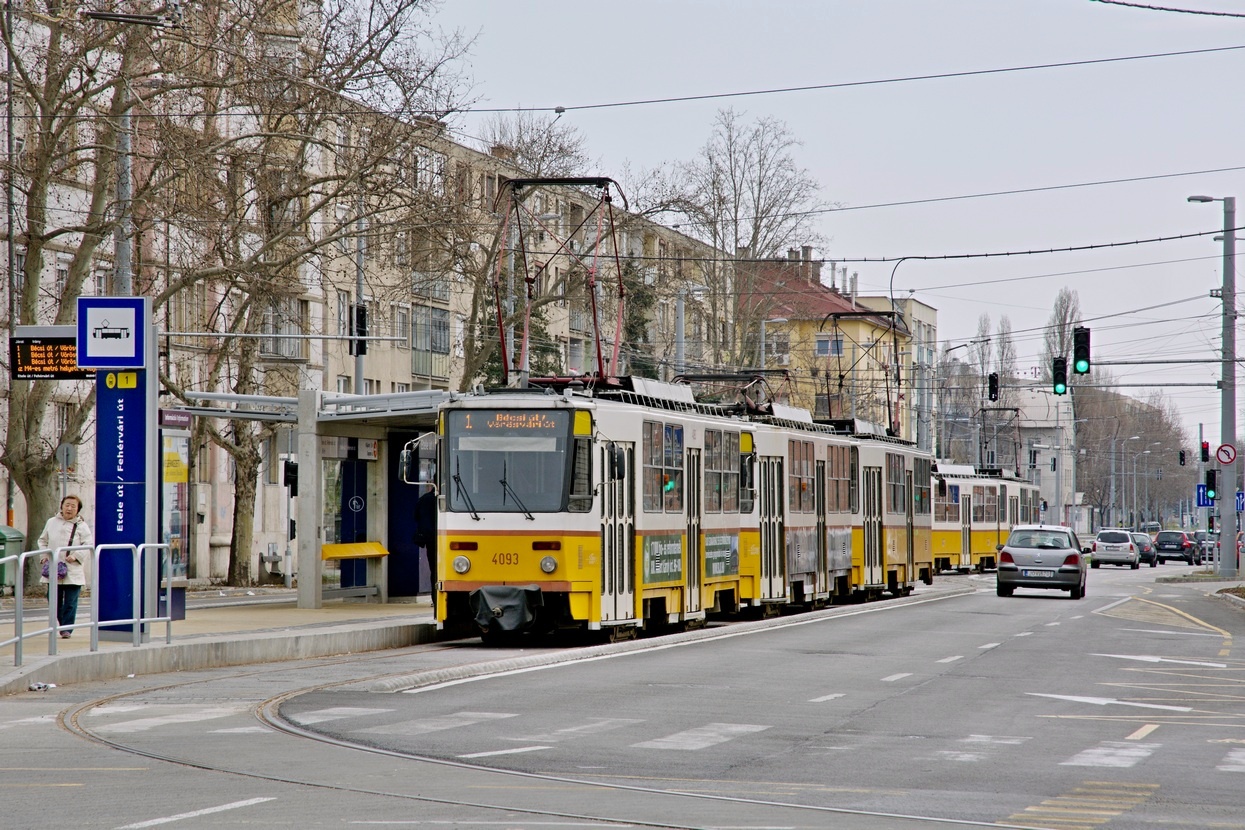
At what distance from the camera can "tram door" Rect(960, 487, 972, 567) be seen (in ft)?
194

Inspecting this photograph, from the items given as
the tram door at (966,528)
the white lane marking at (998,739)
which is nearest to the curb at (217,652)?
the white lane marking at (998,739)

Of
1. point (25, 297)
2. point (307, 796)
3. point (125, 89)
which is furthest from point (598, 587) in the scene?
point (25, 297)

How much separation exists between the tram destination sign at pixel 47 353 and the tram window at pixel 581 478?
5.54 meters

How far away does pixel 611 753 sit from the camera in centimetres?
1171

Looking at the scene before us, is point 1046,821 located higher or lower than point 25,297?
lower

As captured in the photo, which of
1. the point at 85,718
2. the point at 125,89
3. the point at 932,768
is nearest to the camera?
the point at 932,768

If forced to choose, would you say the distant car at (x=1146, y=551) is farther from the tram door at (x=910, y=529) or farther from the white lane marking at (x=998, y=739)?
the white lane marking at (x=998, y=739)

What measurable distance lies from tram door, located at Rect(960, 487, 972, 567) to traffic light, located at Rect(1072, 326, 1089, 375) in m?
21.4

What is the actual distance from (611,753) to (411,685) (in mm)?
4861

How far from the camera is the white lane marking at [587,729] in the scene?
12.5 m

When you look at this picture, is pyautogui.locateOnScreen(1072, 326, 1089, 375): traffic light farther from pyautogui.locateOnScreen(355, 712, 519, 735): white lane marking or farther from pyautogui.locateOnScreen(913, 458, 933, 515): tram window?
pyautogui.locateOnScreen(355, 712, 519, 735): white lane marking

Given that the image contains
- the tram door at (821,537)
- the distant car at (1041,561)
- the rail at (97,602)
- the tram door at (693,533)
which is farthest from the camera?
the distant car at (1041,561)

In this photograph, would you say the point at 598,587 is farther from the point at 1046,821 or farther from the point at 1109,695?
the point at 1046,821

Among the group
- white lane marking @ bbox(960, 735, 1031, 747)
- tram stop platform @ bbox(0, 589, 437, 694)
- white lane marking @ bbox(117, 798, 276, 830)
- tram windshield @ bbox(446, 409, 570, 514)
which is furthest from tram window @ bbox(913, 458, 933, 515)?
white lane marking @ bbox(117, 798, 276, 830)
